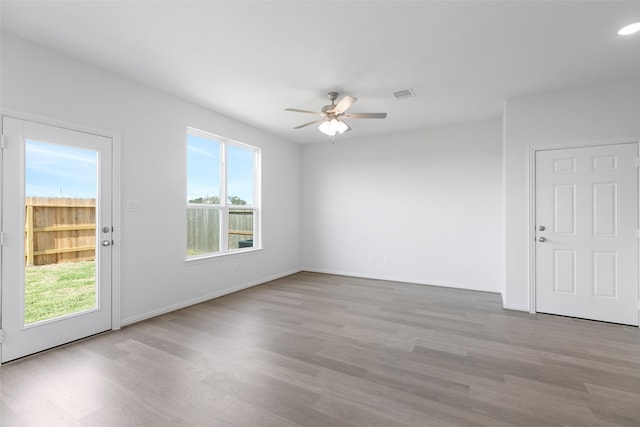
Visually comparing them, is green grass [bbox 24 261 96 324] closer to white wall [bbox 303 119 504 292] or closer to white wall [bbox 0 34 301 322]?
white wall [bbox 0 34 301 322]

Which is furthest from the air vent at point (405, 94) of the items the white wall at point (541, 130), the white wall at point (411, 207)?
the white wall at point (411, 207)

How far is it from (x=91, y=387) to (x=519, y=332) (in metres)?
3.92

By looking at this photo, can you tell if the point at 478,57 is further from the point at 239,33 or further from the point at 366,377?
the point at 366,377

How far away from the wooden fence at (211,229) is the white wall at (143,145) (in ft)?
0.72

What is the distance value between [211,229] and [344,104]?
9.13ft

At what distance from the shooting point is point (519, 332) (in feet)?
10.2

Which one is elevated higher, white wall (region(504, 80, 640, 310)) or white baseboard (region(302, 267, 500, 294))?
white wall (region(504, 80, 640, 310))

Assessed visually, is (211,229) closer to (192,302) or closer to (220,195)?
(220,195)

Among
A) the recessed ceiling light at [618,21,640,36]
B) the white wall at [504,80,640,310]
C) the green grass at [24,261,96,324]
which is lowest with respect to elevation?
the green grass at [24,261,96,324]

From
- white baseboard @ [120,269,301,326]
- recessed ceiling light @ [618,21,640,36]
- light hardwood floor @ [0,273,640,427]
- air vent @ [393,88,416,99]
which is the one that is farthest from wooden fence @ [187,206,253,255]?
recessed ceiling light @ [618,21,640,36]

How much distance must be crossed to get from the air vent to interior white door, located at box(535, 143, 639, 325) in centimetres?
180

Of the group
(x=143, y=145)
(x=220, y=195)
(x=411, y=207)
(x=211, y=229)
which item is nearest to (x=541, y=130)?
(x=411, y=207)

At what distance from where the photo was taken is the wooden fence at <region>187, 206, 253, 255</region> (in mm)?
4234

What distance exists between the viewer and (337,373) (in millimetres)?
2312
